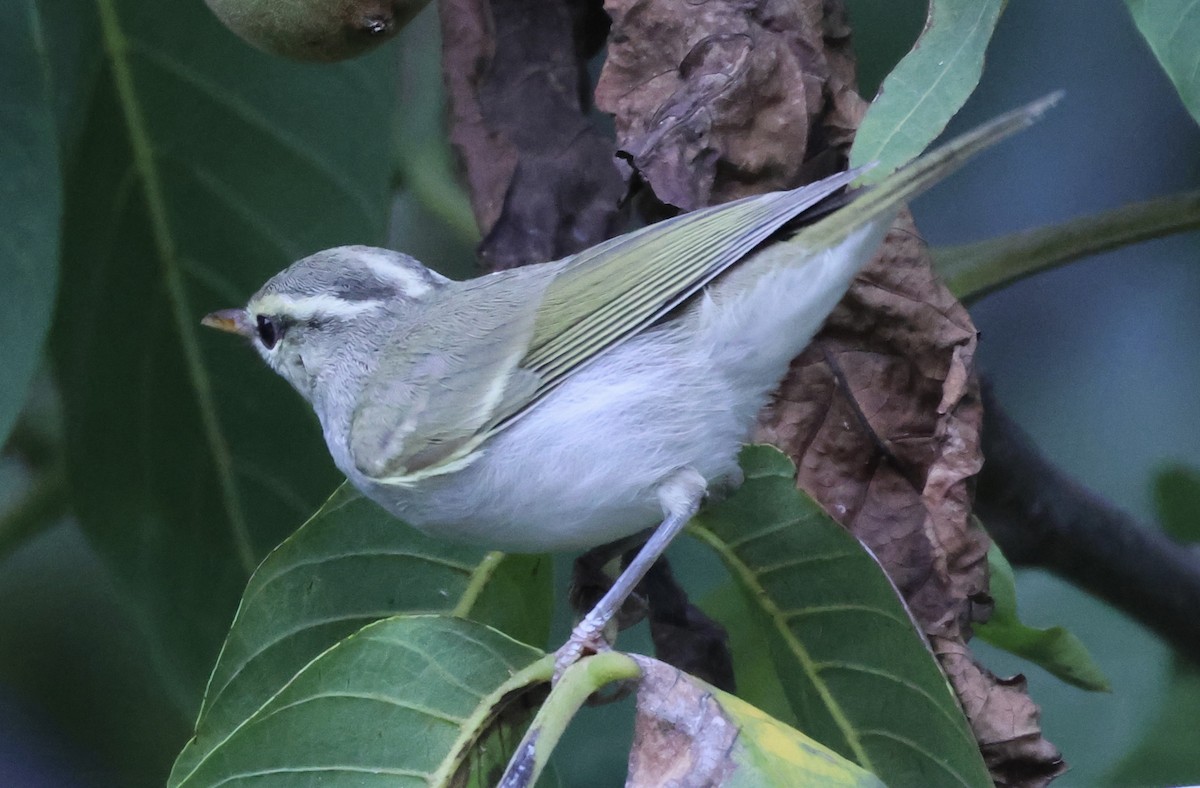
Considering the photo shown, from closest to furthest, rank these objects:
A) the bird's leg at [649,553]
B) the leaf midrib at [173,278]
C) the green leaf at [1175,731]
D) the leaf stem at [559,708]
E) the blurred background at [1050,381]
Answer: the leaf stem at [559,708], the bird's leg at [649,553], the leaf midrib at [173,278], the green leaf at [1175,731], the blurred background at [1050,381]

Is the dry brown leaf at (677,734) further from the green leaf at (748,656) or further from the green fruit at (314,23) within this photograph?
the green fruit at (314,23)

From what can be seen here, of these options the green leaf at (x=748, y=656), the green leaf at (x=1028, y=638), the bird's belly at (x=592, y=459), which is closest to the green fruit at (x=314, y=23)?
the bird's belly at (x=592, y=459)

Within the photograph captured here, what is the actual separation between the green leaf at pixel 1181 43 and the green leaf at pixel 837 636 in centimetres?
66

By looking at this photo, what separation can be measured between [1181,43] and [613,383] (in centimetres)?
86

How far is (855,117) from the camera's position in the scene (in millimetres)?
1825

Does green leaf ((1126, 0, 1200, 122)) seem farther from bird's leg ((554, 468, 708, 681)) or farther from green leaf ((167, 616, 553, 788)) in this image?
green leaf ((167, 616, 553, 788))

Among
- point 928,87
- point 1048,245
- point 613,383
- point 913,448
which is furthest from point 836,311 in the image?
point 1048,245

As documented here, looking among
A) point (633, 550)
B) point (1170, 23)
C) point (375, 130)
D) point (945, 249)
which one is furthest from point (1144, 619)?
point (375, 130)

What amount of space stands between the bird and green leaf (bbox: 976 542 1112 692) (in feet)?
1.50

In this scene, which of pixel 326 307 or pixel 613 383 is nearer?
pixel 613 383

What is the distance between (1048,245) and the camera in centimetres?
216

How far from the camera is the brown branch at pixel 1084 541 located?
7.63ft

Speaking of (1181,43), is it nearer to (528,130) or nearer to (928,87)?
(928,87)

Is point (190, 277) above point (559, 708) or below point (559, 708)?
above
